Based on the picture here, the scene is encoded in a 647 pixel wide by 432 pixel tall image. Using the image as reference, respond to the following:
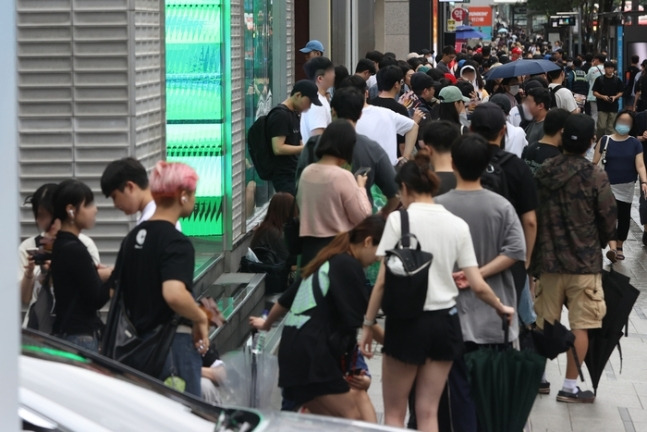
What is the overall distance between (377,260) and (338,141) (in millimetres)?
1202

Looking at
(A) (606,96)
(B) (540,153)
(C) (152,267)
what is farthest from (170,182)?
(A) (606,96)

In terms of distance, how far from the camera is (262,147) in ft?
33.9

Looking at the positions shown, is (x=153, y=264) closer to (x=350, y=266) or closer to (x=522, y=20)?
(x=350, y=266)

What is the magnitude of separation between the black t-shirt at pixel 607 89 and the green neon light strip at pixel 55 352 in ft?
75.9

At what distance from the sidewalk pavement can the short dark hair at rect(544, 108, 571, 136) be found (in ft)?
5.60

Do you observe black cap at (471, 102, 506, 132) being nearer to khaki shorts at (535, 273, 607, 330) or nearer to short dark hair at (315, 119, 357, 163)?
short dark hair at (315, 119, 357, 163)

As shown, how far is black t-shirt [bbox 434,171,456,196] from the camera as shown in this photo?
22.7ft

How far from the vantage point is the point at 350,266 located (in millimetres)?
5500

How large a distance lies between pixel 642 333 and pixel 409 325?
4.96 m

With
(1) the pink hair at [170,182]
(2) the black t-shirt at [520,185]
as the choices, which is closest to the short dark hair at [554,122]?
(2) the black t-shirt at [520,185]

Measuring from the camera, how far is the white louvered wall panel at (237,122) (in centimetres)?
1094

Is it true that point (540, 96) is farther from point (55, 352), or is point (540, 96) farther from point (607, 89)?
point (607, 89)

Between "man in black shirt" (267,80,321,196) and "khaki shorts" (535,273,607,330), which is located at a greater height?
"man in black shirt" (267,80,321,196)

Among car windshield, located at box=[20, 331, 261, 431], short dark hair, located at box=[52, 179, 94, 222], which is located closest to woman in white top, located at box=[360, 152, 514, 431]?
short dark hair, located at box=[52, 179, 94, 222]
